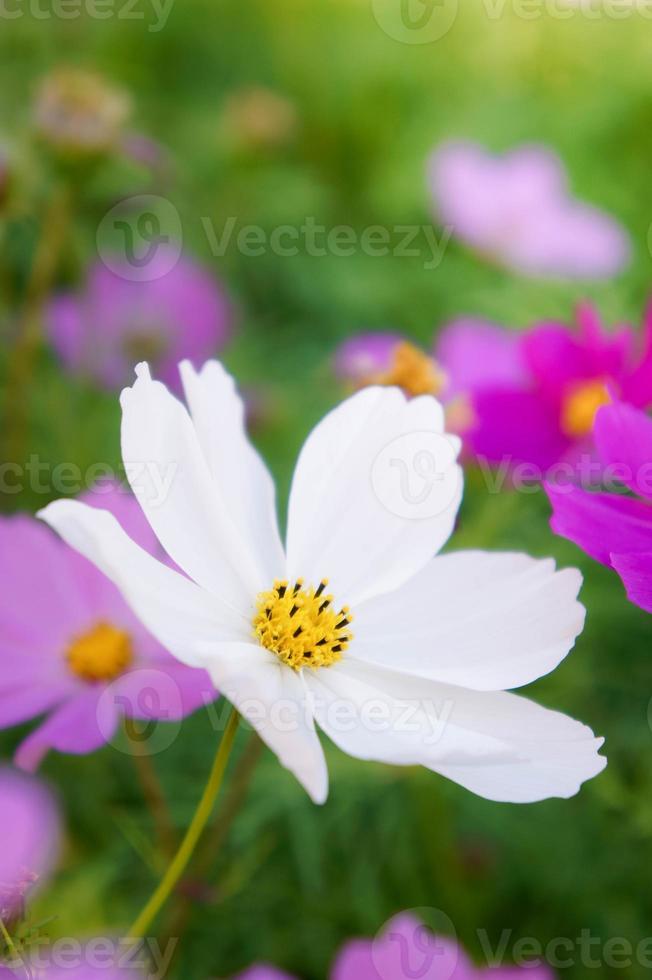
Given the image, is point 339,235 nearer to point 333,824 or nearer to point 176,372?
point 176,372

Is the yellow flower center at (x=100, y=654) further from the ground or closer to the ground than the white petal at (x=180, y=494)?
closer to the ground

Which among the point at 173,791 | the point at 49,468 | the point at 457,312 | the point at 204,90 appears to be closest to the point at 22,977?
the point at 173,791
